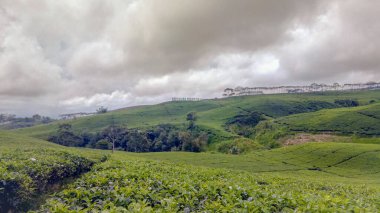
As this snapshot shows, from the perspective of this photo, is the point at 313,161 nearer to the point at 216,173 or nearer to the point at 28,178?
the point at 216,173

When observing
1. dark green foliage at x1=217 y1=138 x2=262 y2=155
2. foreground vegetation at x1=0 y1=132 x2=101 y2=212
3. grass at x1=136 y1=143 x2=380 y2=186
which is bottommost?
dark green foliage at x1=217 y1=138 x2=262 y2=155

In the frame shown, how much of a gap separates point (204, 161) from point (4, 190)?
186 ft

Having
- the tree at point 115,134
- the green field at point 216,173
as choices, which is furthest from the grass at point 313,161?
the tree at point 115,134

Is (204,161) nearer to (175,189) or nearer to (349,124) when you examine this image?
(175,189)

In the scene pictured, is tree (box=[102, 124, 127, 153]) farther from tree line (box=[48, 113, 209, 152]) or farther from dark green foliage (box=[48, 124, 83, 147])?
dark green foliage (box=[48, 124, 83, 147])

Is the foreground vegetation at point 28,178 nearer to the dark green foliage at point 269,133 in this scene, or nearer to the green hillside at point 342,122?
the dark green foliage at point 269,133

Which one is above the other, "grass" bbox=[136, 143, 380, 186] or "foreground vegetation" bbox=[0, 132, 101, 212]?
"foreground vegetation" bbox=[0, 132, 101, 212]

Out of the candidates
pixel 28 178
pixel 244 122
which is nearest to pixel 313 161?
pixel 28 178

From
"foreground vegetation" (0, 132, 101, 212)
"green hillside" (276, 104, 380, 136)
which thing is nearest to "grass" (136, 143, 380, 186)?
"foreground vegetation" (0, 132, 101, 212)

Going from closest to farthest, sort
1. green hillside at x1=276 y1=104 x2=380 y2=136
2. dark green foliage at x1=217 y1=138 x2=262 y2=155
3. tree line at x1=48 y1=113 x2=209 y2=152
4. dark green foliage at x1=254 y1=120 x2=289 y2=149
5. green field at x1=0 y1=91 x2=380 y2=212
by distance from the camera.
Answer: green field at x1=0 y1=91 x2=380 y2=212, dark green foliage at x1=217 y1=138 x2=262 y2=155, tree line at x1=48 y1=113 x2=209 y2=152, dark green foliage at x1=254 y1=120 x2=289 y2=149, green hillside at x1=276 y1=104 x2=380 y2=136

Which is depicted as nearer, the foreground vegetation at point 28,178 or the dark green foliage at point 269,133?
the foreground vegetation at point 28,178

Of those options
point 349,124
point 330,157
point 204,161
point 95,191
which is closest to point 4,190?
point 95,191

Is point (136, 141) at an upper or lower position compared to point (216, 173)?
lower

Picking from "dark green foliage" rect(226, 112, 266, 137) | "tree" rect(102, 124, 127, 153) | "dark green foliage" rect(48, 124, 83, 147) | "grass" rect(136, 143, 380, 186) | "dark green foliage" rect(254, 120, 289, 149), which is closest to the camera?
"grass" rect(136, 143, 380, 186)
